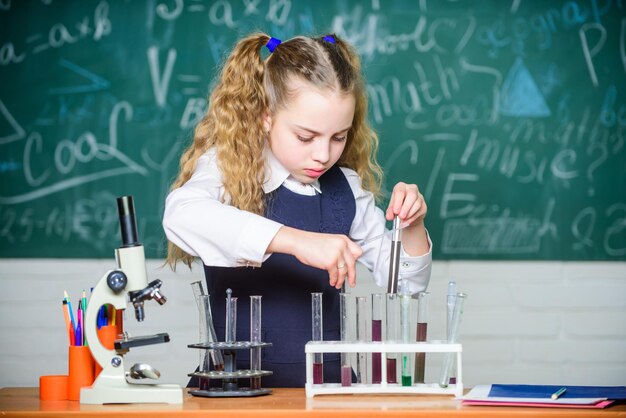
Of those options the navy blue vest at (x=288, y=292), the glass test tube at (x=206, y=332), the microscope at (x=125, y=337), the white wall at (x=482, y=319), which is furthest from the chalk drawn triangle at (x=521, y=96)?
Result: the microscope at (x=125, y=337)

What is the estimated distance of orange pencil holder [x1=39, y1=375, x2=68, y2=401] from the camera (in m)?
1.49

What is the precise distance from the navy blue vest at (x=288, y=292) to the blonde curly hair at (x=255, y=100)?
11 centimetres

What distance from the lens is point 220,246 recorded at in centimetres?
159

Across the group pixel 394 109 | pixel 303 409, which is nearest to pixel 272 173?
pixel 303 409

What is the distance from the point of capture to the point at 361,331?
4.94 feet

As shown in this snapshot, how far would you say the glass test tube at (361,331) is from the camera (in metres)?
1.49

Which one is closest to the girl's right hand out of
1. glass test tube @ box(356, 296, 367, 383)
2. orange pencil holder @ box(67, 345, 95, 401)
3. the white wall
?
glass test tube @ box(356, 296, 367, 383)

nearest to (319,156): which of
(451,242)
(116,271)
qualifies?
(116,271)

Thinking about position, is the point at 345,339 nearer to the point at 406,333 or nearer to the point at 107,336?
the point at 406,333

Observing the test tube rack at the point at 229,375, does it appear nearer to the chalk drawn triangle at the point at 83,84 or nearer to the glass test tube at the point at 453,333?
the glass test tube at the point at 453,333

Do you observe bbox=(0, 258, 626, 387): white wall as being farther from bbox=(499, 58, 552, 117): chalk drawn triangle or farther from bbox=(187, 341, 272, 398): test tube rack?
bbox=(187, 341, 272, 398): test tube rack

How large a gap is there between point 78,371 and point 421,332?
58cm

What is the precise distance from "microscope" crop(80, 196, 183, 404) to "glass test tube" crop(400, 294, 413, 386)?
37 cm

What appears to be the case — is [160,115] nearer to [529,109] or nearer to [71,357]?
[529,109]
